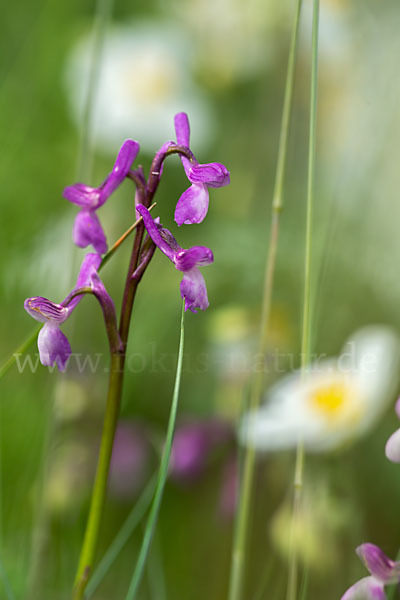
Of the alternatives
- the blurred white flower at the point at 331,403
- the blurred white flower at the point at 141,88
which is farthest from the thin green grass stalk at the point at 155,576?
the blurred white flower at the point at 141,88

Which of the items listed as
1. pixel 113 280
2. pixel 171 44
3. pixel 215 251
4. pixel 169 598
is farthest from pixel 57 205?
pixel 169 598

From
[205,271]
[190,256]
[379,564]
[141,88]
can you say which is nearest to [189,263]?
[190,256]

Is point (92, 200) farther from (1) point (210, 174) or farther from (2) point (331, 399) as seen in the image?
(2) point (331, 399)

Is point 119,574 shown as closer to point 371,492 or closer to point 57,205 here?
point 371,492

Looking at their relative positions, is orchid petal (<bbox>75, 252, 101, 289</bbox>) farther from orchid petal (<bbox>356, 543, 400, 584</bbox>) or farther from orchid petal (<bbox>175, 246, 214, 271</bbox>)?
orchid petal (<bbox>356, 543, 400, 584</bbox>)

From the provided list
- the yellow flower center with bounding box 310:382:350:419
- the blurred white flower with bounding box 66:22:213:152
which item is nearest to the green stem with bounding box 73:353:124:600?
the yellow flower center with bounding box 310:382:350:419
